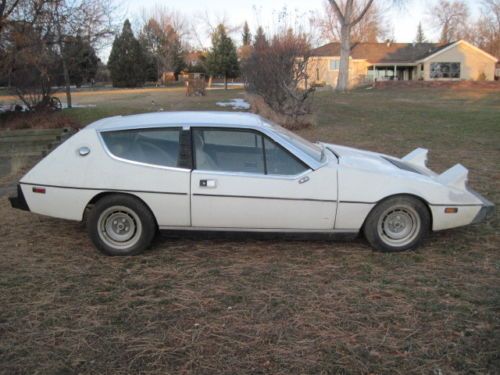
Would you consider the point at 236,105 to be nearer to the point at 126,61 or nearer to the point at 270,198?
the point at 270,198

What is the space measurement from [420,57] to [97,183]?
6095 centimetres

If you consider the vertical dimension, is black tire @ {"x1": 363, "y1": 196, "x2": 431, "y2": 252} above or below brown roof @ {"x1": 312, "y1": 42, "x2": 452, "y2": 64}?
below

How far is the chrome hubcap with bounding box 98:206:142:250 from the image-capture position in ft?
15.9

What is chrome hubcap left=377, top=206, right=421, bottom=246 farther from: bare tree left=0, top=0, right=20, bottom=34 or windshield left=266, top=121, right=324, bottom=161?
bare tree left=0, top=0, right=20, bottom=34

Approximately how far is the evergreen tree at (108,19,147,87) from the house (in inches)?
861

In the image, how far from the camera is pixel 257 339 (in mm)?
3379

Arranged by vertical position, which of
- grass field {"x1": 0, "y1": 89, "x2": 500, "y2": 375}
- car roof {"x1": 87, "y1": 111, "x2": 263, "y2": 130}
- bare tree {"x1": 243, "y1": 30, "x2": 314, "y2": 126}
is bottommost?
grass field {"x1": 0, "y1": 89, "x2": 500, "y2": 375}

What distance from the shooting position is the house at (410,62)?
56.6 m

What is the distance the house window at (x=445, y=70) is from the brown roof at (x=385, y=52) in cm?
198

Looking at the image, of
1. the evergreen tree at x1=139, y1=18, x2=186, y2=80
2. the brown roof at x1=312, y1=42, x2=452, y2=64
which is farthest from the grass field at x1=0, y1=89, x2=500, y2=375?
the evergreen tree at x1=139, y1=18, x2=186, y2=80

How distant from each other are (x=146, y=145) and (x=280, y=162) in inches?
51.1

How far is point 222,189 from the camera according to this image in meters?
4.70

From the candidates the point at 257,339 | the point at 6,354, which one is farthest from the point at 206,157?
the point at 6,354

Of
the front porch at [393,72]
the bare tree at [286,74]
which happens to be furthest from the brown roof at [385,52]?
the bare tree at [286,74]
